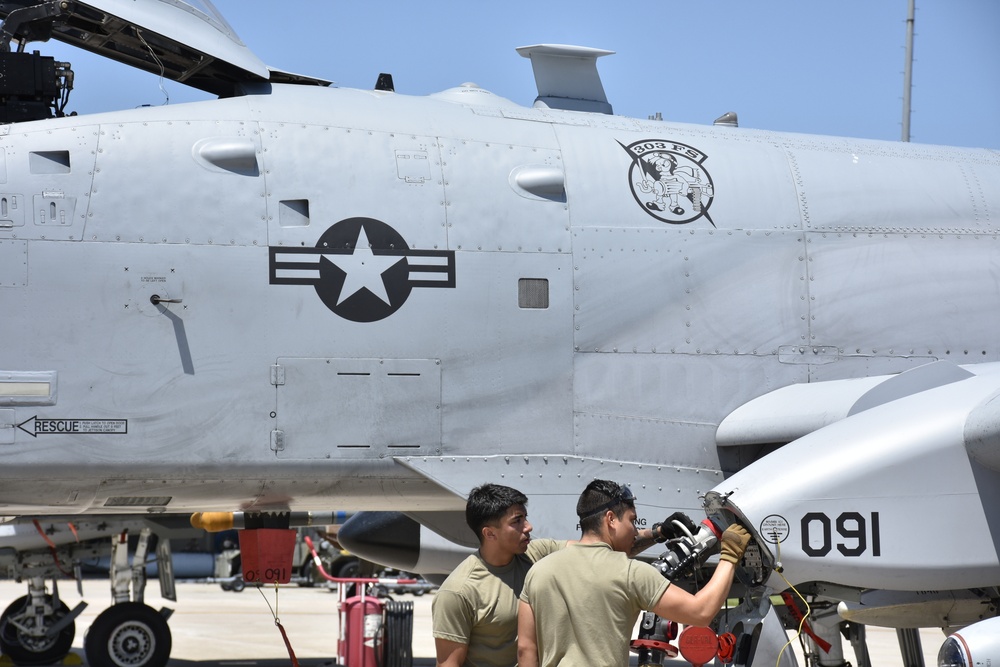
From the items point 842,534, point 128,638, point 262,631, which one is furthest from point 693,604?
point 262,631

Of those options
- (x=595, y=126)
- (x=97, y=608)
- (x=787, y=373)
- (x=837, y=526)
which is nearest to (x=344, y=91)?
(x=595, y=126)

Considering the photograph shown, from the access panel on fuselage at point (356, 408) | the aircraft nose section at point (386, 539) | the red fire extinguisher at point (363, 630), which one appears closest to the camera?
the access panel on fuselage at point (356, 408)

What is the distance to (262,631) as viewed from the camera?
715 inches

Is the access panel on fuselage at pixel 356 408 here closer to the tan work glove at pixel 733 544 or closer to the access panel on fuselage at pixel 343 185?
the access panel on fuselage at pixel 343 185

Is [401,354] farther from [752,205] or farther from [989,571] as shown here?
[989,571]

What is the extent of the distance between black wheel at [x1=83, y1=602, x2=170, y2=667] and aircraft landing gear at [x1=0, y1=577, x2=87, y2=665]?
1.37 metres

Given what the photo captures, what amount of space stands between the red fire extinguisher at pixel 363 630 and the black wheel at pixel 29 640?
15.5ft

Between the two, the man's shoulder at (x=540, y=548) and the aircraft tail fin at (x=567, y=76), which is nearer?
the man's shoulder at (x=540, y=548)

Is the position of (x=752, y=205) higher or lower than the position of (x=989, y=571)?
higher

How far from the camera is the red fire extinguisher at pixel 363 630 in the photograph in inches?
424

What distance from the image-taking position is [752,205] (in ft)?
24.6

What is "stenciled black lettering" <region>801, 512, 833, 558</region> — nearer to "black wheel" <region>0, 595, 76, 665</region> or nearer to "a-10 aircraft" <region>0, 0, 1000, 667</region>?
"a-10 aircraft" <region>0, 0, 1000, 667</region>

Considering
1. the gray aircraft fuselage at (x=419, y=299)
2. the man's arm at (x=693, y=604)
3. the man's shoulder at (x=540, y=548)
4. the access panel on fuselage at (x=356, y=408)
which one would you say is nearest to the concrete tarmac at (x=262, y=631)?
the access panel on fuselage at (x=356, y=408)

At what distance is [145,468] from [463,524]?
2.38 metres
